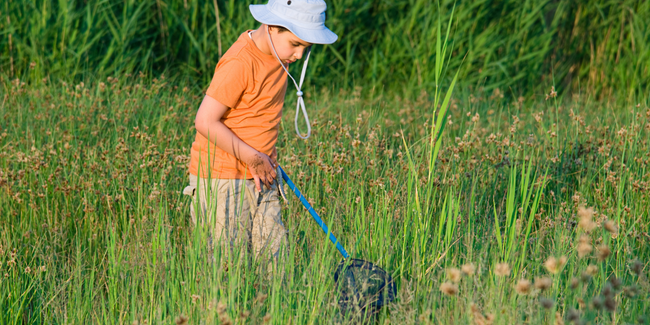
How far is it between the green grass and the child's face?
8.64 feet

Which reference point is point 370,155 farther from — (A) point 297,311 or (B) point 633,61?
(B) point 633,61

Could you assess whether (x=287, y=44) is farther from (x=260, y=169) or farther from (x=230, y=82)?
(x=260, y=169)

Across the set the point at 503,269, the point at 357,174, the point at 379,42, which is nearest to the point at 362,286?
the point at 503,269

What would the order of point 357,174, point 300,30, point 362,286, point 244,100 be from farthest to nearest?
point 357,174 → point 244,100 → point 300,30 → point 362,286

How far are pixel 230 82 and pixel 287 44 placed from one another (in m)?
0.29

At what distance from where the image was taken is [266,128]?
8.71 ft

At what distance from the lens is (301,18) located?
2.46 meters

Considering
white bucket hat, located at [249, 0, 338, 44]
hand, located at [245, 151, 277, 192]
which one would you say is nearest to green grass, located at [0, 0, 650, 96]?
white bucket hat, located at [249, 0, 338, 44]

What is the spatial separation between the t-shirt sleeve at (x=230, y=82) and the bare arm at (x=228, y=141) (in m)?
0.03

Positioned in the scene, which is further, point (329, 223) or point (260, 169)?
point (260, 169)

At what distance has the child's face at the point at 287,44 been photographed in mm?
2501

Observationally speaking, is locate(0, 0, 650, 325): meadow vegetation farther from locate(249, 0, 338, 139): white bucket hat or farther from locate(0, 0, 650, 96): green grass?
locate(249, 0, 338, 139): white bucket hat

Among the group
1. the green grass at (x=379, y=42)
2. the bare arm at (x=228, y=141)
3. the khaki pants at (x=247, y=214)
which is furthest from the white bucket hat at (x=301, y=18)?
the green grass at (x=379, y=42)

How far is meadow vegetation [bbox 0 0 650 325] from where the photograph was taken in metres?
2.21
